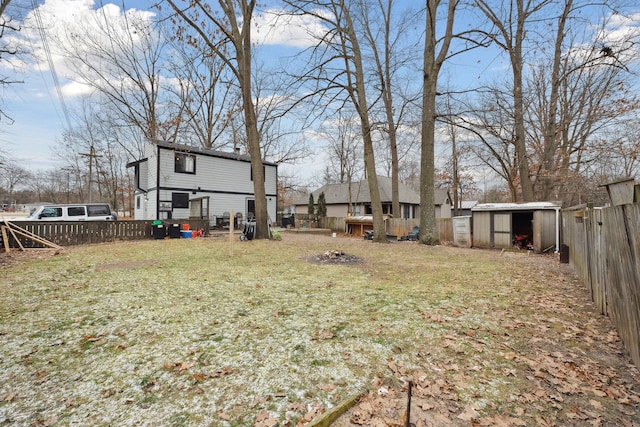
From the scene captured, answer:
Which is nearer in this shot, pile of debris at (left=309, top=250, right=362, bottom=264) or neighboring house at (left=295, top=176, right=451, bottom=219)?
pile of debris at (left=309, top=250, right=362, bottom=264)

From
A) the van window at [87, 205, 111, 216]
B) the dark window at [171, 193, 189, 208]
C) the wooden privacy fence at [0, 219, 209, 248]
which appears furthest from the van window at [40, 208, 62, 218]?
the dark window at [171, 193, 189, 208]

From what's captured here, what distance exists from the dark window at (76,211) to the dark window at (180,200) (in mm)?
4906

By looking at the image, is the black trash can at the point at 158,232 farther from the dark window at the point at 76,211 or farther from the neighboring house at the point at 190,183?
the neighboring house at the point at 190,183

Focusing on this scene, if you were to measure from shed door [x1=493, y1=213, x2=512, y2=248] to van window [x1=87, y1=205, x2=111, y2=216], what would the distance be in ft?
60.1

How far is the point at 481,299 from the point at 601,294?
148 centimetres

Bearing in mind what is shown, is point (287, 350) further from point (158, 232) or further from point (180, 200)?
point (180, 200)

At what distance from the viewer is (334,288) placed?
500cm

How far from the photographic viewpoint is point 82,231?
11.0 metres

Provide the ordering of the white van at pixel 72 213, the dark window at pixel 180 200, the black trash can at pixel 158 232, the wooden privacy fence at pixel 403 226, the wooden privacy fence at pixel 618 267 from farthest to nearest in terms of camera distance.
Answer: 1. the dark window at pixel 180 200
2. the wooden privacy fence at pixel 403 226
3. the white van at pixel 72 213
4. the black trash can at pixel 158 232
5. the wooden privacy fence at pixel 618 267

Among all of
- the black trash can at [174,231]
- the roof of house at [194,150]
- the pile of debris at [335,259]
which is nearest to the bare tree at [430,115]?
the pile of debris at [335,259]

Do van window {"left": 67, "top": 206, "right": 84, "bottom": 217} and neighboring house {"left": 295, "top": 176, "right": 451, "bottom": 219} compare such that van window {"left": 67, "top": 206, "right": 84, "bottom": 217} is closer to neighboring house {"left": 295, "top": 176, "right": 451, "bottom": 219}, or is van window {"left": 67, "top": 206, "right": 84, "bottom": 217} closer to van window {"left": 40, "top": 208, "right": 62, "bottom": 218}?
van window {"left": 40, "top": 208, "right": 62, "bottom": 218}

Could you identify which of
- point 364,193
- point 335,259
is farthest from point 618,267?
point 364,193

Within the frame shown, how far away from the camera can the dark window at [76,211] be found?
13.9 metres

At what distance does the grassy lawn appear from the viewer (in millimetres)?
2061
